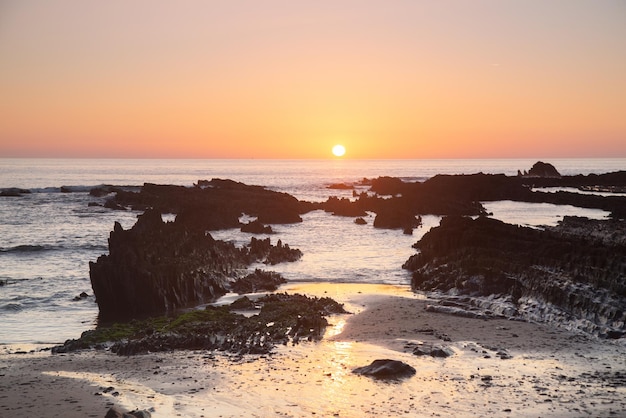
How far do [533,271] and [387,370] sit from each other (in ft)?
48.8

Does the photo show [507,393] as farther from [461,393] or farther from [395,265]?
[395,265]

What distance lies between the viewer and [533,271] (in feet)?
101

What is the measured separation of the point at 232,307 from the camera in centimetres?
3012

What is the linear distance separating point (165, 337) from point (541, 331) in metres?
16.0

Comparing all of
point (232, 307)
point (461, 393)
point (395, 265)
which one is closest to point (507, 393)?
point (461, 393)

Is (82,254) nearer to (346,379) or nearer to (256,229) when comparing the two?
(256,229)

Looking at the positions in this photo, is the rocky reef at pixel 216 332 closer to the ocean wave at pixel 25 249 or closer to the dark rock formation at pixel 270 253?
the dark rock formation at pixel 270 253

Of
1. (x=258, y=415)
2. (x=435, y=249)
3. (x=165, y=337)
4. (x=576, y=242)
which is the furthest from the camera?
(x=435, y=249)

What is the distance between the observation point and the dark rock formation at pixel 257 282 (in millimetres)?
36062

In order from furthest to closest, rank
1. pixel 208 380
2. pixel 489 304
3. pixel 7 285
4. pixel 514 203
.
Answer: pixel 514 203
pixel 7 285
pixel 489 304
pixel 208 380

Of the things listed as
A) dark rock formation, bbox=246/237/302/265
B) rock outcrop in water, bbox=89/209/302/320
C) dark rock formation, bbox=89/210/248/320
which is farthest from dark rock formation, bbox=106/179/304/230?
dark rock formation, bbox=89/210/248/320

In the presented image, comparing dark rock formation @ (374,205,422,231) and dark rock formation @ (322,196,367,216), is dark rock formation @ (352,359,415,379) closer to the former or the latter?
dark rock formation @ (374,205,422,231)

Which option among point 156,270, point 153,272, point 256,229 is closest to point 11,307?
point 153,272

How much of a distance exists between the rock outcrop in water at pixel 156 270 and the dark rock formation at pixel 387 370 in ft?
49.4
